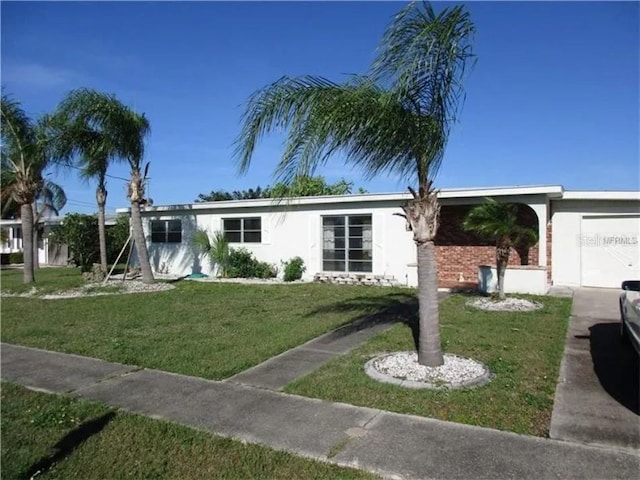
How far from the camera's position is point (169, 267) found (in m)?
20.2

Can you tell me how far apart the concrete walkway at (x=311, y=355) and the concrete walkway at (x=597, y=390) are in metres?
2.84

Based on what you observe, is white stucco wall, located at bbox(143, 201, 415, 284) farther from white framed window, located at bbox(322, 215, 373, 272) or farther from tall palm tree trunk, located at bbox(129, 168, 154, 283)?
tall palm tree trunk, located at bbox(129, 168, 154, 283)

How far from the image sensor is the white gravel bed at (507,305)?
1024cm

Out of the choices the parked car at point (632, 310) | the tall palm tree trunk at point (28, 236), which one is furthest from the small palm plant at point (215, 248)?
the parked car at point (632, 310)

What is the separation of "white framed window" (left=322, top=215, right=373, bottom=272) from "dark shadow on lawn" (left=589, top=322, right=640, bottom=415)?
332 inches

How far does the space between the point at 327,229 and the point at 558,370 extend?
36.5 feet

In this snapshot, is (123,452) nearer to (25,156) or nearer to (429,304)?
(429,304)

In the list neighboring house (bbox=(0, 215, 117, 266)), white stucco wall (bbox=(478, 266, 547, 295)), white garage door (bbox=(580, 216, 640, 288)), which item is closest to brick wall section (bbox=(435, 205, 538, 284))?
white garage door (bbox=(580, 216, 640, 288))

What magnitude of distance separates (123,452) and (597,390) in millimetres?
4734

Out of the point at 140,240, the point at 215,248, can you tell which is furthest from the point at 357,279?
the point at 140,240

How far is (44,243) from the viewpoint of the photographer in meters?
29.9

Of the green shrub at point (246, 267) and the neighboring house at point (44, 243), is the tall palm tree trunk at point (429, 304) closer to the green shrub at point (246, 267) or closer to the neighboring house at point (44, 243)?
the green shrub at point (246, 267)

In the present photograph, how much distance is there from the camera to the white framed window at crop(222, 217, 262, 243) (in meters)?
18.0

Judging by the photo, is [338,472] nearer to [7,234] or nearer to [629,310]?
[629,310]
